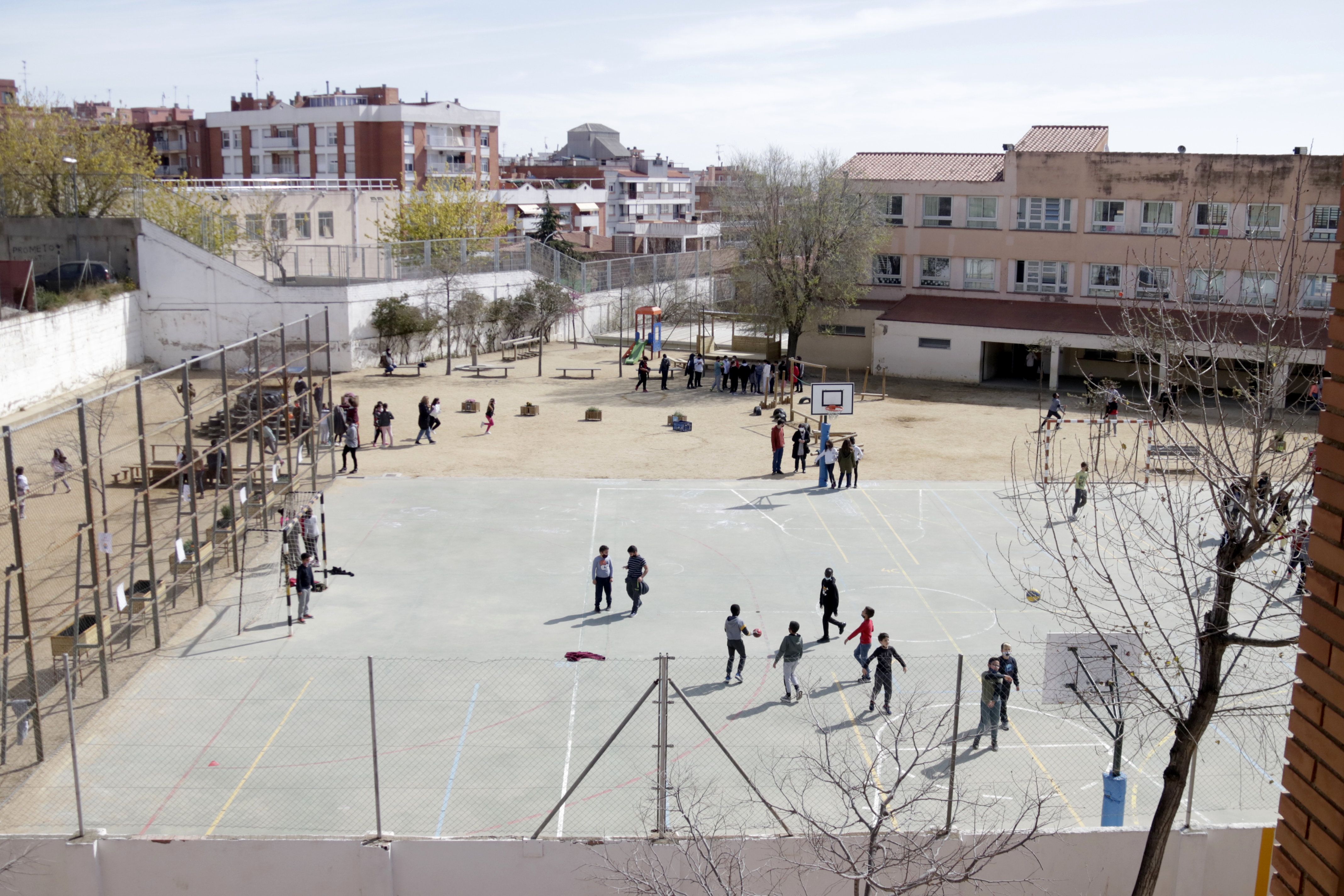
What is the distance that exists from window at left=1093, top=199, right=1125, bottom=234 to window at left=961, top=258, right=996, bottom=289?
4.69 m

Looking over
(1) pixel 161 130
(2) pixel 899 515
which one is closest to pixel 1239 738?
(2) pixel 899 515

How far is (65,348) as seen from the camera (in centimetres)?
4188

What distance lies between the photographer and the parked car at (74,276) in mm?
46031

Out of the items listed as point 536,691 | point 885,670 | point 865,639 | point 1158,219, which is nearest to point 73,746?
point 536,691

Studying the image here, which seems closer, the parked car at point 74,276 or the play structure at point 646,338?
the parked car at point 74,276

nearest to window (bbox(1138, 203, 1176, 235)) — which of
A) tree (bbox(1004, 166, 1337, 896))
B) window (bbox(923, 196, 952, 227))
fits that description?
window (bbox(923, 196, 952, 227))

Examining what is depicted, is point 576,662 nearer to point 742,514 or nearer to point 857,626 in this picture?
point 857,626

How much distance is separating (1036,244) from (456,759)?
4202cm

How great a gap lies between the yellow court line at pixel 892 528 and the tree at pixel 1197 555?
2.06m

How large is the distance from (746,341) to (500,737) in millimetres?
42482

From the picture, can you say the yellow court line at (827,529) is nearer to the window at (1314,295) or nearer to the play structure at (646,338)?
the play structure at (646,338)

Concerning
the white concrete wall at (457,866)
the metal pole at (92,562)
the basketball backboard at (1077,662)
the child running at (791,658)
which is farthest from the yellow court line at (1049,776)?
the metal pole at (92,562)

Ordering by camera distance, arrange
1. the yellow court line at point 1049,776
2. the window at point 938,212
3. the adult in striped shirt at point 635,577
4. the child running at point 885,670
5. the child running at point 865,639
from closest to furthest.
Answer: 1. the yellow court line at point 1049,776
2. the child running at point 885,670
3. the child running at point 865,639
4. the adult in striped shirt at point 635,577
5. the window at point 938,212

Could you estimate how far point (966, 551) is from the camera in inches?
957
